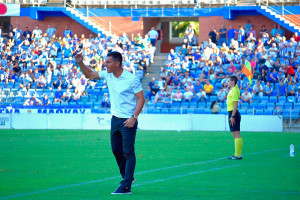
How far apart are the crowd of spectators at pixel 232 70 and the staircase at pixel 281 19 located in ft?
2.88

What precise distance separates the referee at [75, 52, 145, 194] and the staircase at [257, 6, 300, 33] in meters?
25.8

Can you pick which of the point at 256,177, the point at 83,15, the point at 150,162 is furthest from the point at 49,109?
the point at 256,177

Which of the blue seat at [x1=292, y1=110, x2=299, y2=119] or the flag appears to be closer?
the blue seat at [x1=292, y1=110, x2=299, y2=119]

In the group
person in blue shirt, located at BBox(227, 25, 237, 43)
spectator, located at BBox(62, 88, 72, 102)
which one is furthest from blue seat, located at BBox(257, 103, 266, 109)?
spectator, located at BBox(62, 88, 72, 102)

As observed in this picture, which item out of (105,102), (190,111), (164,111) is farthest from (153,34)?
(190,111)

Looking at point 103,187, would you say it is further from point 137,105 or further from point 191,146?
point 191,146

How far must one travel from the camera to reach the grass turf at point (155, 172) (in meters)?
8.85

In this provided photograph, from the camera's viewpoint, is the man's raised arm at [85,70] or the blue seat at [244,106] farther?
the blue seat at [244,106]

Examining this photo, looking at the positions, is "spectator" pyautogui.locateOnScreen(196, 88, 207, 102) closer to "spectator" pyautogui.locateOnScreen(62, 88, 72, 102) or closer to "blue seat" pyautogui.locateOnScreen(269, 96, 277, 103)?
"blue seat" pyautogui.locateOnScreen(269, 96, 277, 103)

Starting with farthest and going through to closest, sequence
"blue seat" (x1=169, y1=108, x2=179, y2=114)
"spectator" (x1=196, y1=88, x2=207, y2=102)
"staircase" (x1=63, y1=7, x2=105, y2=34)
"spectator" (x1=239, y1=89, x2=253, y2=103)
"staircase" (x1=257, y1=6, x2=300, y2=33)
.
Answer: "staircase" (x1=63, y1=7, x2=105, y2=34) < "staircase" (x1=257, y1=6, x2=300, y2=33) < "spectator" (x1=196, y1=88, x2=207, y2=102) < "blue seat" (x1=169, y1=108, x2=179, y2=114) < "spectator" (x1=239, y1=89, x2=253, y2=103)

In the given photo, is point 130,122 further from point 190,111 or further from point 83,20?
point 83,20

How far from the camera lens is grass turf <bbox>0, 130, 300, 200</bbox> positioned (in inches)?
348

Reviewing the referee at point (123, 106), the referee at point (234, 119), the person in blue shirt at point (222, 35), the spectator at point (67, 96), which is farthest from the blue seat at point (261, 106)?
the referee at point (123, 106)

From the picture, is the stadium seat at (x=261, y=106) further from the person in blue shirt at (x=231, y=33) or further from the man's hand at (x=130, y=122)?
the man's hand at (x=130, y=122)
